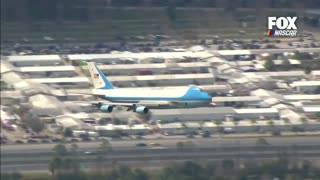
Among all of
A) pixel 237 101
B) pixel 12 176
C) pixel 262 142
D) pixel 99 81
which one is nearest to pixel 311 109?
pixel 237 101

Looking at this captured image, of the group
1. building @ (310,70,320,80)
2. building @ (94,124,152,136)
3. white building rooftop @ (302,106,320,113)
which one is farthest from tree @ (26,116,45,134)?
building @ (310,70,320,80)

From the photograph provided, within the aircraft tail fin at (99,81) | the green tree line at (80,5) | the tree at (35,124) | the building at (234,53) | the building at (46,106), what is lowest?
the tree at (35,124)

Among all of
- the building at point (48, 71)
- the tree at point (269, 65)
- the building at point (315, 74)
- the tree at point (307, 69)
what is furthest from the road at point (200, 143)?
the tree at point (269, 65)

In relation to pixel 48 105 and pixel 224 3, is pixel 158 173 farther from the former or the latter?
pixel 224 3

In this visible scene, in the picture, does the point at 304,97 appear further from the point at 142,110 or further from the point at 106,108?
the point at 106,108

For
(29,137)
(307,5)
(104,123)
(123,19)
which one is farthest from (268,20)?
(29,137)

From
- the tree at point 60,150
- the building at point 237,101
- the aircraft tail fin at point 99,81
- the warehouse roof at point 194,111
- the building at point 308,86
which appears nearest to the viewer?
the tree at point 60,150

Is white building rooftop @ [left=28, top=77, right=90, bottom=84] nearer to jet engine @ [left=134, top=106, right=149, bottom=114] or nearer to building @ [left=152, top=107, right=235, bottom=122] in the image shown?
building @ [left=152, top=107, right=235, bottom=122]

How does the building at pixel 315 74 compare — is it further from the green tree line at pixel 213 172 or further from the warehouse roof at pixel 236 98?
the green tree line at pixel 213 172
